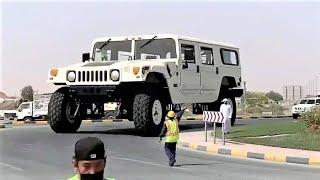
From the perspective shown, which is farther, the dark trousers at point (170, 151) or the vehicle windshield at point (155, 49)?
the vehicle windshield at point (155, 49)

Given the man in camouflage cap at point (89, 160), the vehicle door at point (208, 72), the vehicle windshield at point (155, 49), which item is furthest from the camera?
the vehicle door at point (208, 72)

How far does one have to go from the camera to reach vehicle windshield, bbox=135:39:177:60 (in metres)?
20.3

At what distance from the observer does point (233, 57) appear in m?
25.6

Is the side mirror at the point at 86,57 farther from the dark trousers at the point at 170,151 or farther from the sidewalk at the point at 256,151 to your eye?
the dark trousers at the point at 170,151

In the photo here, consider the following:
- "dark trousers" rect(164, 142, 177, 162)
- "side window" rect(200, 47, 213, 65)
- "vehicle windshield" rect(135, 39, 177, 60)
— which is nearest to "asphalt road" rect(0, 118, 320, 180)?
"dark trousers" rect(164, 142, 177, 162)

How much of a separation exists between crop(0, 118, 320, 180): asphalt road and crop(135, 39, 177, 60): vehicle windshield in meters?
4.13


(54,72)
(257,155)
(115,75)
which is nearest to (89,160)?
(257,155)

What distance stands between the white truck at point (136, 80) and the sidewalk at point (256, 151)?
2126mm

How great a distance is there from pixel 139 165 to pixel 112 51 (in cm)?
938

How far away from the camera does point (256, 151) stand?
14961mm

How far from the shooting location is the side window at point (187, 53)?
822 inches

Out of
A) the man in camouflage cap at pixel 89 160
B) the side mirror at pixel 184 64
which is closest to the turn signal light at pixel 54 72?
the side mirror at pixel 184 64

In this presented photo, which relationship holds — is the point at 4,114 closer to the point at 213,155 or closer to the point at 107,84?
the point at 107,84

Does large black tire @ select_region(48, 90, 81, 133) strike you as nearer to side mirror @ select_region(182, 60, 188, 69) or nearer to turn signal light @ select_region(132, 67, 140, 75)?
turn signal light @ select_region(132, 67, 140, 75)
